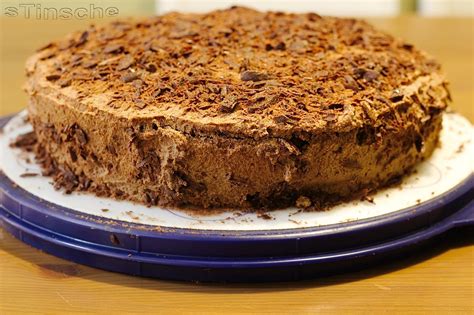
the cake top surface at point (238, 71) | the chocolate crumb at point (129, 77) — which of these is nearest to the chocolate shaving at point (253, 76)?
the cake top surface at point (238, 71)

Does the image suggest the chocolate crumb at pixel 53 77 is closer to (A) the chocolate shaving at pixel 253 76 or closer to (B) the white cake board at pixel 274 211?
(B) the white cake board at pixel 274 211

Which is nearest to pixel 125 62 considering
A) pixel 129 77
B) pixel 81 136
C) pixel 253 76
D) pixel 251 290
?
pixel 129 77

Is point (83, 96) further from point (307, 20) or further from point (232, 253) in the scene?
point (307, 20)

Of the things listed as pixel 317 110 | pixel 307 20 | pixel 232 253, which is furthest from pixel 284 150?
pixel 307 20

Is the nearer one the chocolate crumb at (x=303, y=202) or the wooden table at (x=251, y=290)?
the wooden table at (x=251, y=290)

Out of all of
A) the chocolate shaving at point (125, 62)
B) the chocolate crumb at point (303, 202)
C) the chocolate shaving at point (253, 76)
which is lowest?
the chocolate crumb at point (303, 202)
